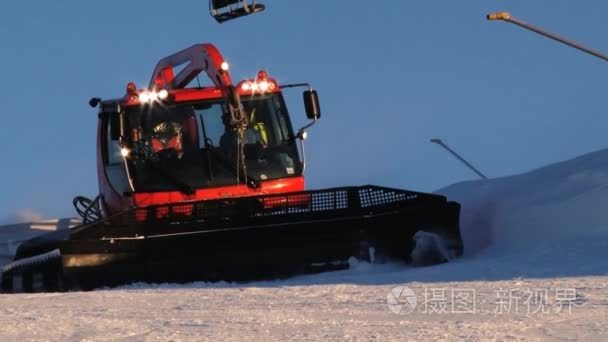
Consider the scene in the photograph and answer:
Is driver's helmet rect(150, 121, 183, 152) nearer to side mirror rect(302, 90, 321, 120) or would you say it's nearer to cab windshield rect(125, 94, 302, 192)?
cab windshield rect(125, 94, 302, 192)

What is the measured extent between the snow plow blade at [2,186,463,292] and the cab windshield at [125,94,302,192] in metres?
1.09

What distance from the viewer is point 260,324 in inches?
306

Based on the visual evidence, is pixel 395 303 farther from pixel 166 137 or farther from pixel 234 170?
pixel 166 137

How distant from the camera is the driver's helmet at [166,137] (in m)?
13.6

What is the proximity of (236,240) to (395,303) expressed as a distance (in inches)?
149

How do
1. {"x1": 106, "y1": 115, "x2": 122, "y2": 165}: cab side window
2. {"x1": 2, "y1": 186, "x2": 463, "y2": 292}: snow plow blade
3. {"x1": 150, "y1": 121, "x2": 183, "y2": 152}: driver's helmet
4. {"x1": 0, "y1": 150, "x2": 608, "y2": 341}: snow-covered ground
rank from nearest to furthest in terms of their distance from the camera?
{"x1": 0, "y1": 150, "x2": 608, "y2": 341}: snow-covered ground < {"x1": 2, "y1": 186, "x2": 463, "y2": 292}: snow plow blade < {"x1": 150, "y1": 121, "x2": 183, "y2": 152}: driver's helmet < {"x1": 106, "y1": 115, "x2": 122, "y2": 165}: cab side window

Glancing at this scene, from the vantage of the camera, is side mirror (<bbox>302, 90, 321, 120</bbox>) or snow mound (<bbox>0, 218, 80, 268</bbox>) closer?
side mirror (<bbox>302, 90, 321, 120</bbox>)

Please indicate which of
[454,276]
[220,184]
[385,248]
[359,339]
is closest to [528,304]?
[359,339]

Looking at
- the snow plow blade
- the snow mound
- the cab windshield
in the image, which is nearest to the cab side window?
the cab windshield

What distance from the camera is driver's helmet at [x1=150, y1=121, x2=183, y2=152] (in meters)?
13.6

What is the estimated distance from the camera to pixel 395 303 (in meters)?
8.45

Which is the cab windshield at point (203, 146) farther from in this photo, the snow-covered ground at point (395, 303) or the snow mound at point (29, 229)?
the snow mound at point (29, 229)

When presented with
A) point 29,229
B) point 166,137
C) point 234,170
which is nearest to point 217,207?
point 234,170

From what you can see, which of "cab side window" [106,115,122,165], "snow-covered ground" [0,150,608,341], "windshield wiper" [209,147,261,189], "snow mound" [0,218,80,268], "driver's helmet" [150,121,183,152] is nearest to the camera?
"snow-covered ground" [0,150,608,341]
